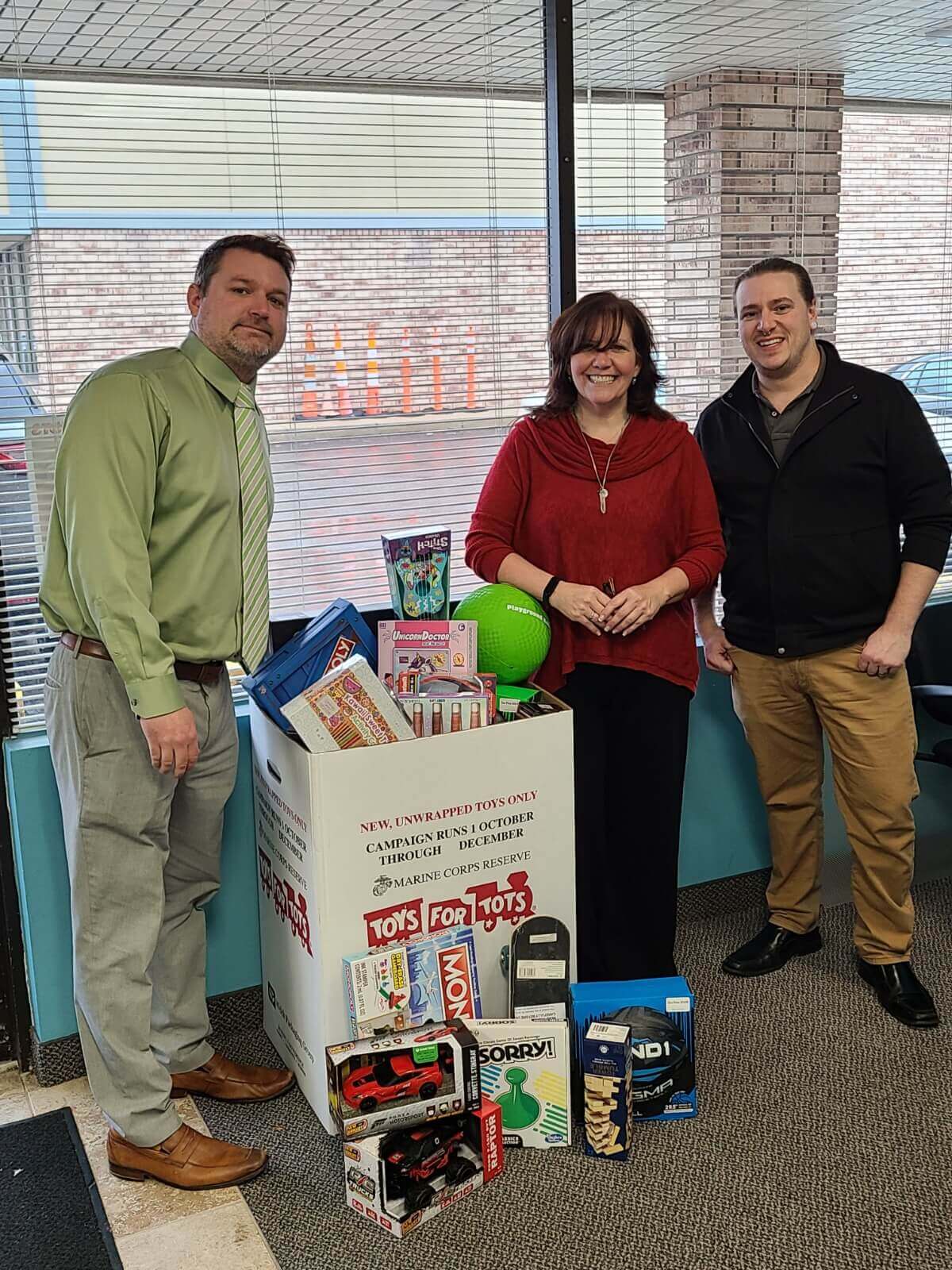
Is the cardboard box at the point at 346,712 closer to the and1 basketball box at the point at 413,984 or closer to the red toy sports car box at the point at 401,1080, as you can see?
the and1 basketball box at the point at 413,984

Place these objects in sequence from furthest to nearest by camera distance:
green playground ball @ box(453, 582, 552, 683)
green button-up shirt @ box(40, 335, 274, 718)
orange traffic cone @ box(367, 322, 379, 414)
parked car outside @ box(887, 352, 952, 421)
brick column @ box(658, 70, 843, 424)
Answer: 1. parked car outside @ box(887, 352, 952, 421)
2. brick column @ box(658, 70, 843, 424)
3. orange traffic cone @ box(367, 322, 379, 414)
4. green playground ball @ box(453, 582, 552, 683)
5. green button-up shirt @ box(40, 335, 274, 718)

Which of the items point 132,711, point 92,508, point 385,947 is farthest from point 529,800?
point 92,508

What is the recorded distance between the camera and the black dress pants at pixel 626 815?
262 centimetres

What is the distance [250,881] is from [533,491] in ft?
3.69

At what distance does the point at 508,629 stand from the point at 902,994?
1.32 m

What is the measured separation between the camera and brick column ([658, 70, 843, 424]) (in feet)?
10.5

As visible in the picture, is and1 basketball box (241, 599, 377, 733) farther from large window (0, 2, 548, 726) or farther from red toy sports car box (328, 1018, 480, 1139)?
red toy sports car box (328, 1018, 480, 1139)

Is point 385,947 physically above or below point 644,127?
below

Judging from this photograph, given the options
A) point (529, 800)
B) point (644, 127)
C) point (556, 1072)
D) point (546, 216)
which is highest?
point (644, 127)

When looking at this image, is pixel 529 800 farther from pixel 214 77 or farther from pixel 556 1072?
pixel 214 77

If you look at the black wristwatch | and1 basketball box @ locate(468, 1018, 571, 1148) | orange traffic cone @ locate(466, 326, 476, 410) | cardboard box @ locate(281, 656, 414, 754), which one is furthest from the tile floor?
orange traffic cone @ locate(466, 326, 476, 410)

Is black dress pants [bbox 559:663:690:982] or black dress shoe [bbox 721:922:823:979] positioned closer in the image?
black dress pants [bbox 559:663:690:982]

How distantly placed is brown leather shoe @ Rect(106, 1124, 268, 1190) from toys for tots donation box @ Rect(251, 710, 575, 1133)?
0.20 meters

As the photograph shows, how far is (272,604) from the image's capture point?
285 cm
